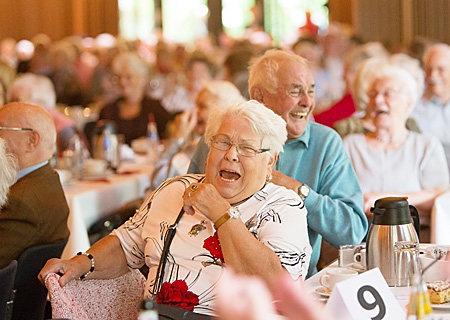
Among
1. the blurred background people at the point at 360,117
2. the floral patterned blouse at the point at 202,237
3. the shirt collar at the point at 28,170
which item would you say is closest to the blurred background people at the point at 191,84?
the blurred background people at the point at 360,117

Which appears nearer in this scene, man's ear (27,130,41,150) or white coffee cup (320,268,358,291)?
white coffee cup (320,268,358,291)

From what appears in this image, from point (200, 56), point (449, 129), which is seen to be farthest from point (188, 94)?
point (449, 129)

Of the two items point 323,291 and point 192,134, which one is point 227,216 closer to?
point 323,291

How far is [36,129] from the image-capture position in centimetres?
387

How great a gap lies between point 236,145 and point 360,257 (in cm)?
66

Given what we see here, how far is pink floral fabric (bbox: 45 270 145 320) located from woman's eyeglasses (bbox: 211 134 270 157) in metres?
0.60

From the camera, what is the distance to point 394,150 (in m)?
4.89

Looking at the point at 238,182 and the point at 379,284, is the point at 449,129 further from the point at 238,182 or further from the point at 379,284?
the point at 379,284

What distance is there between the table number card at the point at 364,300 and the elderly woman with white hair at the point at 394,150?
2205 millimetres

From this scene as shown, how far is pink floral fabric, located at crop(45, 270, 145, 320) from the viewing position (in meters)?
2.94

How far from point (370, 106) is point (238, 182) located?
2.21 m

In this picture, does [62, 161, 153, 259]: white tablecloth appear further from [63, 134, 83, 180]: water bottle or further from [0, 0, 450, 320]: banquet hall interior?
[63, 134, 83, 180]: water bottle

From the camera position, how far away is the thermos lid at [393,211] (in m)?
2.98

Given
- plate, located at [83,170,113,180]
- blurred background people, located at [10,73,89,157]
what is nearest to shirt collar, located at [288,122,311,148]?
plate, located at [83,170,113,180]
